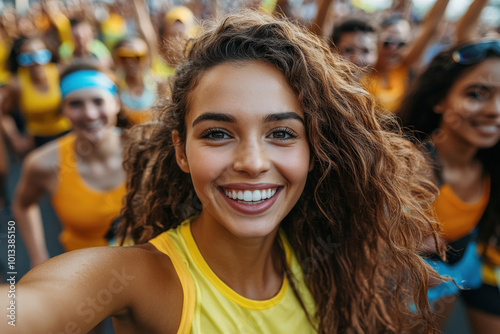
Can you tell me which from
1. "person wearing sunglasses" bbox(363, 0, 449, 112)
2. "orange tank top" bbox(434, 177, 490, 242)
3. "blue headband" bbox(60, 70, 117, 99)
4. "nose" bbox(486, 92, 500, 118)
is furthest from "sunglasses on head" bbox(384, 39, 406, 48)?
"blue headband" bbox(60, 70, 117, 99)

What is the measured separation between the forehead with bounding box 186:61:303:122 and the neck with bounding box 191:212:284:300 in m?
0.41

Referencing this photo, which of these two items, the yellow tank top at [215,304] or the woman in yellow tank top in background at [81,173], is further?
the woman in yellow tank top in background at [81,173]

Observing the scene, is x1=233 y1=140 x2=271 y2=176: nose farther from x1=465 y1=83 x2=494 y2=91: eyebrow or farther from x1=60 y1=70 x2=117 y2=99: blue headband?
x1=60 y1=70 x2=117 y2=99: blue headband

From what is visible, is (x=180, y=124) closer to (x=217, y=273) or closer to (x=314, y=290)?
(x=217, y=273)

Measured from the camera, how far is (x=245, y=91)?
1.33m

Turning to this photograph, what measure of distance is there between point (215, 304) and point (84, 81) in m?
2.12

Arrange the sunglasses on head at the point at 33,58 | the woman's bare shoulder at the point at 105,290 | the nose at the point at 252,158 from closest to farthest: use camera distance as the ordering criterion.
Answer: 1. the woman's bare shoulder at the point at 105,290
2. the nose at the point at 252,158
3. the sunglasses on head at the point at 33,58

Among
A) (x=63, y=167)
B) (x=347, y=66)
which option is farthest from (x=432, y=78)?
(x=63, y=167)

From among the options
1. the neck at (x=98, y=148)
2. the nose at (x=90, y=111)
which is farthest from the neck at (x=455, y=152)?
the nose at (x=90, y=111)

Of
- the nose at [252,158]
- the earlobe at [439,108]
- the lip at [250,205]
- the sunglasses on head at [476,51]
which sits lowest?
the lip at [250,205]

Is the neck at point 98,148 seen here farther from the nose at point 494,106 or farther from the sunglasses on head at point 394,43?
the sunglasses on head at point 394,43

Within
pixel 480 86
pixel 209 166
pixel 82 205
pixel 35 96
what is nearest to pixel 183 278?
pixel 209 166

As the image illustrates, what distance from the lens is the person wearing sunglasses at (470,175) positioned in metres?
2.39

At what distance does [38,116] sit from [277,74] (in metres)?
4.05
